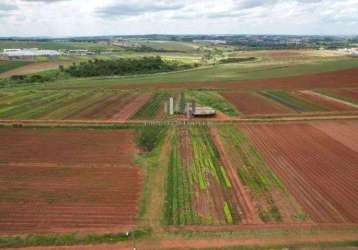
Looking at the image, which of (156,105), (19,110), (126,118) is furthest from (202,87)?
(19,110)

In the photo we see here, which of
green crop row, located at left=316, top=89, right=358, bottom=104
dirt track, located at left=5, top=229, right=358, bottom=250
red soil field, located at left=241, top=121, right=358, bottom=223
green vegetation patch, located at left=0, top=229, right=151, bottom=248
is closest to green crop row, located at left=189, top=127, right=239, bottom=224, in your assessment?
dirt track, located at left=5, top=229, right=358, bottom=250

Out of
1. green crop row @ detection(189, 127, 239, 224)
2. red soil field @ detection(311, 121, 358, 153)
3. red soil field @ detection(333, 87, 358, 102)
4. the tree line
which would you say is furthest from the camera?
the tree line

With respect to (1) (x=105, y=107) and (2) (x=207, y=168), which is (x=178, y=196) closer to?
(2) (x=207, y=168)

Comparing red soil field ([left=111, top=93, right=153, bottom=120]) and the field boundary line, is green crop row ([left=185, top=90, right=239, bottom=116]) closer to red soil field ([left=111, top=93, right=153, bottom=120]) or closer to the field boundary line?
red soil field ([left=111, top=93, right=153, bottom=120])

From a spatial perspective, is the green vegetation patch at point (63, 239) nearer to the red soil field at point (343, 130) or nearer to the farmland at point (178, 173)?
the farmland at point (178, 173)

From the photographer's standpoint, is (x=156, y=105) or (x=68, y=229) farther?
(x=156, y=105)

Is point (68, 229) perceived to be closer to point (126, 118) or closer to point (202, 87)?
point (126, 118)

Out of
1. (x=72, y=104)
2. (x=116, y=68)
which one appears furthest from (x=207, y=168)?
(x=116, y=68)

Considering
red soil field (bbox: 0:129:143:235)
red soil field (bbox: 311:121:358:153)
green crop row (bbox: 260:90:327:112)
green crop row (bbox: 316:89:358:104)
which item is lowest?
red soil field (bbox: 0:129:143:235)
